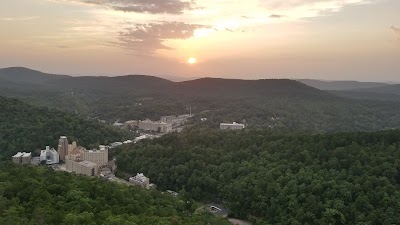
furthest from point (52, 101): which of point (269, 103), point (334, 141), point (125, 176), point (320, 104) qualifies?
point (334, 141)

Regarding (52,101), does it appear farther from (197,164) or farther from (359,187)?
(359,187)

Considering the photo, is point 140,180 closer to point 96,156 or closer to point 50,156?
point 96,156

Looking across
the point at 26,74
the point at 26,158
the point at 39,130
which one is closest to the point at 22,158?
the point at 26,158

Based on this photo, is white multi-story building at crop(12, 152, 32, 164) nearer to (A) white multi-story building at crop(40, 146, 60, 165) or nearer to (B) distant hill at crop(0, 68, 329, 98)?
(A) white multi-story building at crop(40, 146, 60, 165)

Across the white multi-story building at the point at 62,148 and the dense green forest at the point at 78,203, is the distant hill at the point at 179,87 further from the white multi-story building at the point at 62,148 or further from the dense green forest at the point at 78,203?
Result: the dense green forest at the point at 78,203

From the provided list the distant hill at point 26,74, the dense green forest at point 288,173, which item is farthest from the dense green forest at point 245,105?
the distant hill at point 26,74
